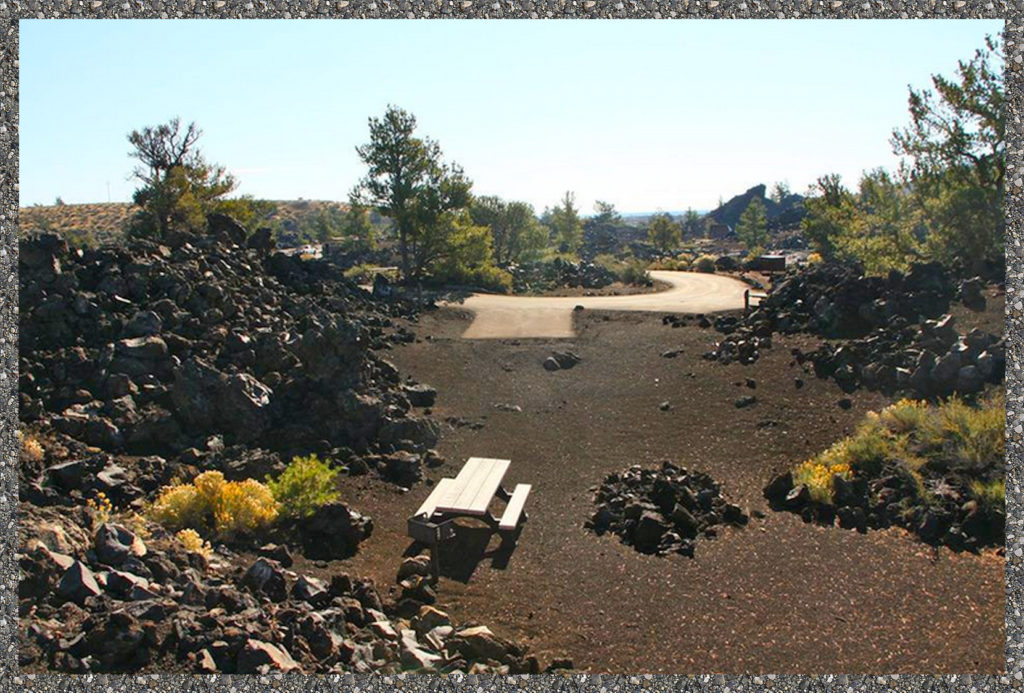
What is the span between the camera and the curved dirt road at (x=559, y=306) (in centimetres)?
2397

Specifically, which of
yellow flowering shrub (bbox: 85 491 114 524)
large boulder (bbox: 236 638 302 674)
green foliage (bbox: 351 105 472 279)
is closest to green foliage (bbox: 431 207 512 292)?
green foliage (bbox: 351 105 472 279)

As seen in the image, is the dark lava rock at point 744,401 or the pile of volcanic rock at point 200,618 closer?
the pile of volcanic rock at point 200,618

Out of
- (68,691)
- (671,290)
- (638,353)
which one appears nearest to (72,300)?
(68,691)

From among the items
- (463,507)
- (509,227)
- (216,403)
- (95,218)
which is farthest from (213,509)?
(95,218)

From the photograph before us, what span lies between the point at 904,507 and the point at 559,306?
59.2 feet

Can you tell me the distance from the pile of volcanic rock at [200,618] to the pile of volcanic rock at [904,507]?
16.3 ft

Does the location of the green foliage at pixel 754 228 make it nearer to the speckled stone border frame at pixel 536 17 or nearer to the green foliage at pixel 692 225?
the green foliage at pixel 692 225

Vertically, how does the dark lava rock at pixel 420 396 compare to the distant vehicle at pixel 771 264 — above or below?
below

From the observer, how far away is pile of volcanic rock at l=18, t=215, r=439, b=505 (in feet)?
37.0

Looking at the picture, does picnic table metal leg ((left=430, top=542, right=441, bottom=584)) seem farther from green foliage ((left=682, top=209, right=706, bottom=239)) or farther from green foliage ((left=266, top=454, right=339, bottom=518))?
green foliage ((left=682, top=209, right=706, bottom=239))

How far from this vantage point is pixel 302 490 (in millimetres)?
9984

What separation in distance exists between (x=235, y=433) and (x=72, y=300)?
181 inches

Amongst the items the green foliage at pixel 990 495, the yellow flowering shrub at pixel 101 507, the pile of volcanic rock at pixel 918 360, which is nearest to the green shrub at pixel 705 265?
the pile of volcanic rock at pixel 918 360

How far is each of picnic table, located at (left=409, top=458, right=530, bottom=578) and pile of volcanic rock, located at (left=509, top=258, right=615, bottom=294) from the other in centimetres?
2576
